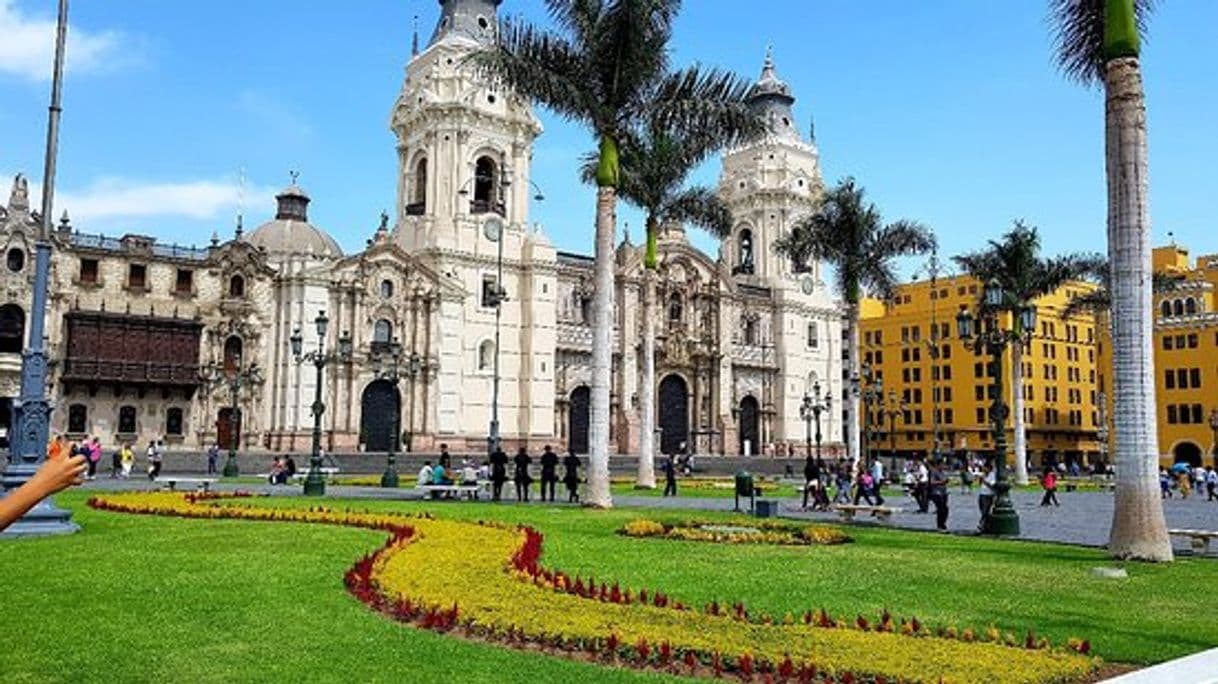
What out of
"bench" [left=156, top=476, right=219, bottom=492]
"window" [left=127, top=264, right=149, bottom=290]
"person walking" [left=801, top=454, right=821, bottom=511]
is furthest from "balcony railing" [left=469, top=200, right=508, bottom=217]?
"person walking" [left=801, top=454, right=821, bottom=511]

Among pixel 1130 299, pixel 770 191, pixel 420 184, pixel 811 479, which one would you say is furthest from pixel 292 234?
pixel 1130 299

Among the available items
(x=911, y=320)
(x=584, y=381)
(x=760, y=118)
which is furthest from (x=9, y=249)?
(x=911, y=320)

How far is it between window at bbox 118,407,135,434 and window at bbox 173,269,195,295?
6.41m

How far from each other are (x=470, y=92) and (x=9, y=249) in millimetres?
25272

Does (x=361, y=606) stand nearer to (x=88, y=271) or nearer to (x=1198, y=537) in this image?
(x=1198, y=537)

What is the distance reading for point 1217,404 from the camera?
242ft

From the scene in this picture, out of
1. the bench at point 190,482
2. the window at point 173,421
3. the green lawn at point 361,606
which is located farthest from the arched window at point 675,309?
the green lawn at point 361,606

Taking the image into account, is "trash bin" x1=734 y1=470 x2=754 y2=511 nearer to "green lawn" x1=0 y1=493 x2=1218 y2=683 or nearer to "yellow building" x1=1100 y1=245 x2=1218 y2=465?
"green lawn" x1=0 y1=493 x2=1218 y2=683

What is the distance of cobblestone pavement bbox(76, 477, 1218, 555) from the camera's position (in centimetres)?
2150

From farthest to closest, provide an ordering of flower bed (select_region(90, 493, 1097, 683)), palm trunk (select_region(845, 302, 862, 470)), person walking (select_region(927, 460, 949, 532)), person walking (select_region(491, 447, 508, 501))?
1. palm trunk (select_region(845, 302, 862, 470))
2. person walking (select_region(491, 447, 508, 501))
3. person walking (select_region(927, 460, 949, 532))
4. flower bed (select_region(90, 493, 1097, 683))

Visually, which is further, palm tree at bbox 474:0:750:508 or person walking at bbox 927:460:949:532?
palm tree at bbox 474:0:750:508

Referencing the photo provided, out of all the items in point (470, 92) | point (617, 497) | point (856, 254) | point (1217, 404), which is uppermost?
point (470, 92)

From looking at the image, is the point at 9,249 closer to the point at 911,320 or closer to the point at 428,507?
the point at 428,507

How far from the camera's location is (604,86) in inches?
1030
